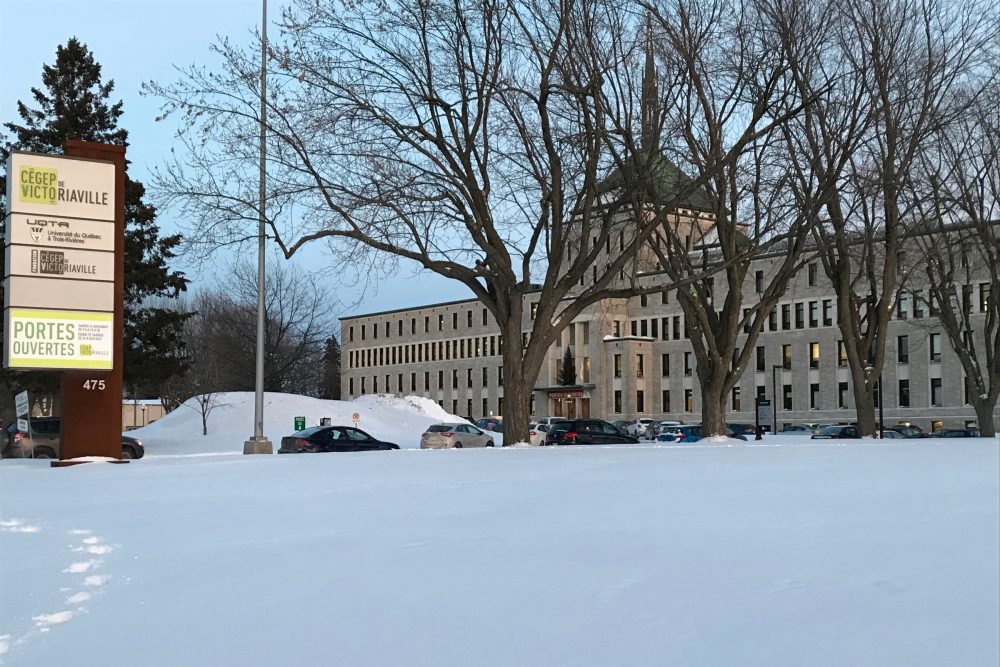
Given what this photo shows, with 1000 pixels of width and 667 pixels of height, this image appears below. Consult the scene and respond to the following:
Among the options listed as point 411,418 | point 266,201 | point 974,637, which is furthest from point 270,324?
point 974,637

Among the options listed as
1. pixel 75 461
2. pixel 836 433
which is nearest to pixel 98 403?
pixel 75 461

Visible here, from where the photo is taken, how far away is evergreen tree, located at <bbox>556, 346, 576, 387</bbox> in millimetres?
106750

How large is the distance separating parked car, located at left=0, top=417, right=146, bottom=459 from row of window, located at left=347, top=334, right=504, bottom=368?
76.1m

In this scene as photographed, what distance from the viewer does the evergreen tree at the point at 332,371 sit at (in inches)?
5699

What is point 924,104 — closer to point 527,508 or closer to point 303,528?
point 527,508

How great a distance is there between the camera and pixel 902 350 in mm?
82625

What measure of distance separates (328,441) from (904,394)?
58.7 m

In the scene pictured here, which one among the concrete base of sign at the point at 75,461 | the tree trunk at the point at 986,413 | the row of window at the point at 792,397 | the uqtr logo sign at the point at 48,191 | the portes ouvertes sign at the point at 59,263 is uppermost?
the uqtr logo sign at the point at 48,191

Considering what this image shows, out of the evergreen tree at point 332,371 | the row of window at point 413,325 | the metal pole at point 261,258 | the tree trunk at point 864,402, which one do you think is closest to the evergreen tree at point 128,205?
the metal pole at point 261,258

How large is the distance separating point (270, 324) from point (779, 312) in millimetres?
42500

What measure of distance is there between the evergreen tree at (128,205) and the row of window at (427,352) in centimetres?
6428

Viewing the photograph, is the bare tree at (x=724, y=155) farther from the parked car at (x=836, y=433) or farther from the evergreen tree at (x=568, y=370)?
the evergreen tree at (x=568, y=370)

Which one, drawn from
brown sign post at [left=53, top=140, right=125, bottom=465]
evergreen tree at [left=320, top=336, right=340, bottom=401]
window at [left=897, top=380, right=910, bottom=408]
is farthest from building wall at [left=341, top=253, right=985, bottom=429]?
brown sign post at [left=53, top=140, right=125, bottom=465]

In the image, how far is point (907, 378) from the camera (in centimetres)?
8200
